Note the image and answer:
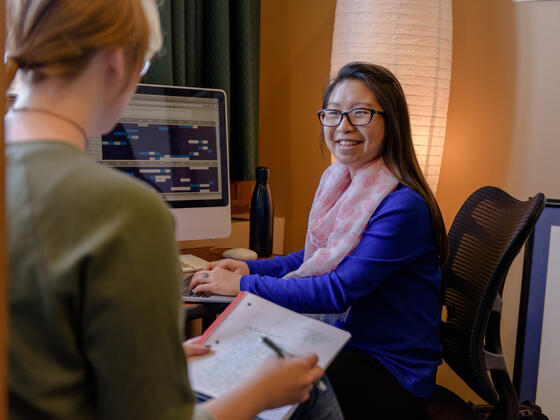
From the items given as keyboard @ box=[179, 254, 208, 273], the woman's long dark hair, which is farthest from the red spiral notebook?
the woman's long dark hair

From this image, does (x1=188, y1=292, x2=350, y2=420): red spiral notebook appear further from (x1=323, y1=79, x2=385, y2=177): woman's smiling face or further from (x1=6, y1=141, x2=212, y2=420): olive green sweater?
(x1=323, y1=79, x2=385, y2=177): woman's smiling face

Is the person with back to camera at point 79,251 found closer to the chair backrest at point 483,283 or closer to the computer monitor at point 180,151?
the chair backrest at point 483,283

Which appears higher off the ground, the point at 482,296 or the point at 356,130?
the point at 356,130

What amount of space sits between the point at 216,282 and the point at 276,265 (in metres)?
0.29

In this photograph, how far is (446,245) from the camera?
1.20 metres

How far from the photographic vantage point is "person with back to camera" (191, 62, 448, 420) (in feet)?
3.61

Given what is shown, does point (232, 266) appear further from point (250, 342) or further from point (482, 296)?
point (482, 296)

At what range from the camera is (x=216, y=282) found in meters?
1.19

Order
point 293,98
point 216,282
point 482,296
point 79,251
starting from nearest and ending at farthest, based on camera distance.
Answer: point 79,251 → point 482,296 → point 216,282 → point 293,98

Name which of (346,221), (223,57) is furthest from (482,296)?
(223,57)

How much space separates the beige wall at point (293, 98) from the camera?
2.21 m

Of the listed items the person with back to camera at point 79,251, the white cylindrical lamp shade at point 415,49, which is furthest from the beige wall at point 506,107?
the person with back to camera at point 79,251

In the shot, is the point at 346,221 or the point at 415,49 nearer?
the point at 346,221

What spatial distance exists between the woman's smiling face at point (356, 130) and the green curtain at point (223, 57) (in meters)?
0.66
